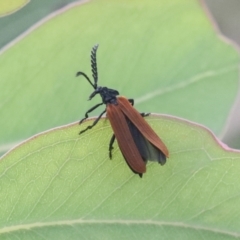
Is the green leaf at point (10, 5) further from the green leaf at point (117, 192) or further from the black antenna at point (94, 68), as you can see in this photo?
the green leaf at point (117, 192)

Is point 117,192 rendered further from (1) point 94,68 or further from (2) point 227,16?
(2) point 227,16

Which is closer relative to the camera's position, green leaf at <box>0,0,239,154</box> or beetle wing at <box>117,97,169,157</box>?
beetle wing at <box>117,97,169,157</box>

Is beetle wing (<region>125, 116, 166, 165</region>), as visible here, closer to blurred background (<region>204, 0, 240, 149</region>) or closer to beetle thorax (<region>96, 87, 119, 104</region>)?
beetle thorax (<region>96, 87, 119, 104</region>)

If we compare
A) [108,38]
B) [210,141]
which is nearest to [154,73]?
[108,38]

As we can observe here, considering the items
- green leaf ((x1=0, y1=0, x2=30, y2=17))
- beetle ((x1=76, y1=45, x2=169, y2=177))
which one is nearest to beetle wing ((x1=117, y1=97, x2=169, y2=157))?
beetle ((x1=76, y1=45, x2=169, y2=177))

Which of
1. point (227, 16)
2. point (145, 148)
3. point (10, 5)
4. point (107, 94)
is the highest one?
point (10, 5)

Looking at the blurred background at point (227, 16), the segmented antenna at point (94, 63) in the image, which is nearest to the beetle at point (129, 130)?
the segmented antenna at point (94, 63)

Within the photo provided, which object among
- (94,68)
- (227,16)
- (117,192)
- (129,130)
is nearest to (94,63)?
(94,68)
